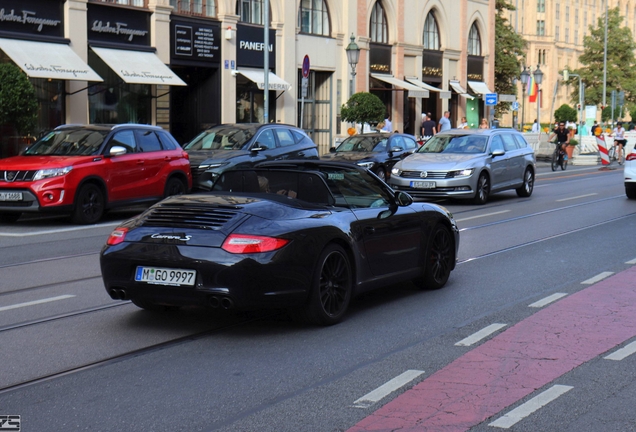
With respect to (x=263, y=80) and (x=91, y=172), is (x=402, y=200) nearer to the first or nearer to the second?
(x=91, y=172)

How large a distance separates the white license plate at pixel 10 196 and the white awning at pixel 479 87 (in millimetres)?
40546

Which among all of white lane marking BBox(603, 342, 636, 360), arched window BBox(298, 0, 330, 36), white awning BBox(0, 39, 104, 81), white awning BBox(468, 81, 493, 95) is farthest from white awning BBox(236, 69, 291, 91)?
white lane marking BBox(603, 342, 636, 360)

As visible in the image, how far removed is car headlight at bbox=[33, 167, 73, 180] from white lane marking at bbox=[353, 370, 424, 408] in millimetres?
10730

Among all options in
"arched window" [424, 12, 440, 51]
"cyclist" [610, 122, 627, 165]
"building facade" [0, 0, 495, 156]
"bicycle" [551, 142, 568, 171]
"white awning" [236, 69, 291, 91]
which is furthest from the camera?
"arched window" [424, 12, 440, 51]

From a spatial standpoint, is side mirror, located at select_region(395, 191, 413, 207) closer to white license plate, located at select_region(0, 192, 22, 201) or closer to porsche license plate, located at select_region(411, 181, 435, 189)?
white license plate, located at select_region(0, 192, 22, 201)

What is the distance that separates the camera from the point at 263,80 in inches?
1391

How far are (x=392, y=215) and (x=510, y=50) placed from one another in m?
57.8

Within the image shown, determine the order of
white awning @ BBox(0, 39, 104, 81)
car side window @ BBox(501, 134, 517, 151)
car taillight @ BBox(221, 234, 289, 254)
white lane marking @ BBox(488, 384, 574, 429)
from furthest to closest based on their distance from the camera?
white awning @ BBox(0, 39, 104, 81), car side window @ BBox(501, 134, 517, 151), car taillight @ BBox(221, 234, 289, 254), white lane marking @ BBox(488, 384, 574, 429)

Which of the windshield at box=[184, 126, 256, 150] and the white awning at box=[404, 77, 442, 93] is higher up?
the white awning at box=[404, 77, 442, 93]

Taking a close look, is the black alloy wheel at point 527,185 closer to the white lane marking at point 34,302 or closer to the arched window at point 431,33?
the white lane marking at point 34,302

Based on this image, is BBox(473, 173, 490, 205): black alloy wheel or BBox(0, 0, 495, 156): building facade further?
BBox(0, 0, 495, 156): building facade

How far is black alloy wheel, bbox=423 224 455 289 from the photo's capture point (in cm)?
A: 960

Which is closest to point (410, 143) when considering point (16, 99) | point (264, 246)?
point (16, 99)

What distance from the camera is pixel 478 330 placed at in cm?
779
